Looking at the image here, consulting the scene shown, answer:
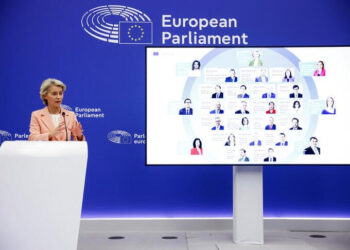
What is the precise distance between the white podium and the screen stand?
8.67 feet

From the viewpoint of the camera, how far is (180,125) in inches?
148

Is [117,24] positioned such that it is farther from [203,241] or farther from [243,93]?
[203,241]

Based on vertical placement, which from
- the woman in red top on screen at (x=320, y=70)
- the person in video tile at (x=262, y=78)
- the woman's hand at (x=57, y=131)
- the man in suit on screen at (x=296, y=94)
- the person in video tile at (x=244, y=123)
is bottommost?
the woman's hand at (x=57, y=131)

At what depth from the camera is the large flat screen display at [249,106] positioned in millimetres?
3717

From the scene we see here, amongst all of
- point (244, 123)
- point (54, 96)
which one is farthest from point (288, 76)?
point (54, 96)

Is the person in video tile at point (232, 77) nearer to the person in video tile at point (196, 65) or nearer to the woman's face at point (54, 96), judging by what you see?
the person in video tile at point (196, 65)

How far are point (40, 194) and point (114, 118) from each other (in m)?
3.36

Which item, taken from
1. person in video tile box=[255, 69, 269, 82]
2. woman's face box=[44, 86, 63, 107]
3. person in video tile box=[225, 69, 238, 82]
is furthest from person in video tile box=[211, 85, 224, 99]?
woman's face box=[44, 86, 63, 107]

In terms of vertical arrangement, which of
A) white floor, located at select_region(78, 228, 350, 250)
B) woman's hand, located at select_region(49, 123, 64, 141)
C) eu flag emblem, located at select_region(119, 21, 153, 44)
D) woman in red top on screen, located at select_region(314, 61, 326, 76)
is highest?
eu flag emblem, located at select_region(119, 21, 153, 44)

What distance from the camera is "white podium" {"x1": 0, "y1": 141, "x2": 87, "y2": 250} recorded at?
1.30 m

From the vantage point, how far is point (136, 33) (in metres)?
4.71

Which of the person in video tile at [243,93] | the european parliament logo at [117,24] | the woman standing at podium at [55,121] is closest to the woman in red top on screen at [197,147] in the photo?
the person in video tile at [243,93]

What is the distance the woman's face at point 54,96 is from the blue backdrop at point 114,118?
1.33 m

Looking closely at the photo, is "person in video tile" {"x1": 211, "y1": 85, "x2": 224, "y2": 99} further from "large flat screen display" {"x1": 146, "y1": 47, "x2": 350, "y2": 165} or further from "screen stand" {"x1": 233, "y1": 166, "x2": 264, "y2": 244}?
"screen stand" {"x1": 233, "y1": 166, "x2": 264, "y2": 244}
